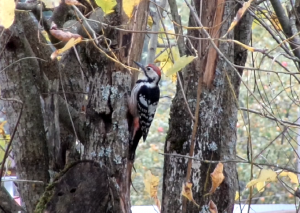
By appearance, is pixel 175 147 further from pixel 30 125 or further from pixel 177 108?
pixel 30 125

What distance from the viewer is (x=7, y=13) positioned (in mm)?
1179

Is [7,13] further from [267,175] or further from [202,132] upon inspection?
[202,132]

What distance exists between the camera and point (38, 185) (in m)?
2.24

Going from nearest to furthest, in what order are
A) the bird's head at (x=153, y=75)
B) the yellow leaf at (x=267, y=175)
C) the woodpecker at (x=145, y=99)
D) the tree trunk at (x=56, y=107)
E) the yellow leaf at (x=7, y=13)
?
the yellow leaf at (x=7, y=13), the yellow leaf at (x=267, y=175), the tree trunk at (x=56, y=107), the woodpecker at (x=145, y=99), the bird's head at (x=153, y=75)

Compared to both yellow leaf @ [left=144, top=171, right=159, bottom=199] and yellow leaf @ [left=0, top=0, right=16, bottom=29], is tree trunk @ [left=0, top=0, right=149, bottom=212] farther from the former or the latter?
yellow leaf @ [left=0, top=0, right=16, bottom=29]

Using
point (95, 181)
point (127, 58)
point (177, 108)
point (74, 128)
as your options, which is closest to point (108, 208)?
point (95, 181)

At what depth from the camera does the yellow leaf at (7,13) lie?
117 cm

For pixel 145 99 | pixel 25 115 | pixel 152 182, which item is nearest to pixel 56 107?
pixel 25 115

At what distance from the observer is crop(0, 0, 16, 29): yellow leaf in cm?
117

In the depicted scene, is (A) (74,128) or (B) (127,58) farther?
(B) (127,58)

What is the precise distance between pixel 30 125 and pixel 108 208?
0.64 meters

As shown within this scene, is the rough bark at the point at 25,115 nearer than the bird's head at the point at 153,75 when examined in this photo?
Yes

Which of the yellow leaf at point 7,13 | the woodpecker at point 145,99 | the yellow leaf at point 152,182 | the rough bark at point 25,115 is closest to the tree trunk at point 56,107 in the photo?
the rough bark at point 25,115

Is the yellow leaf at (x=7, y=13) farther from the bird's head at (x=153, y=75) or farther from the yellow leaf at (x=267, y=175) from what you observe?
the bird's head at (x=153, y=75)
